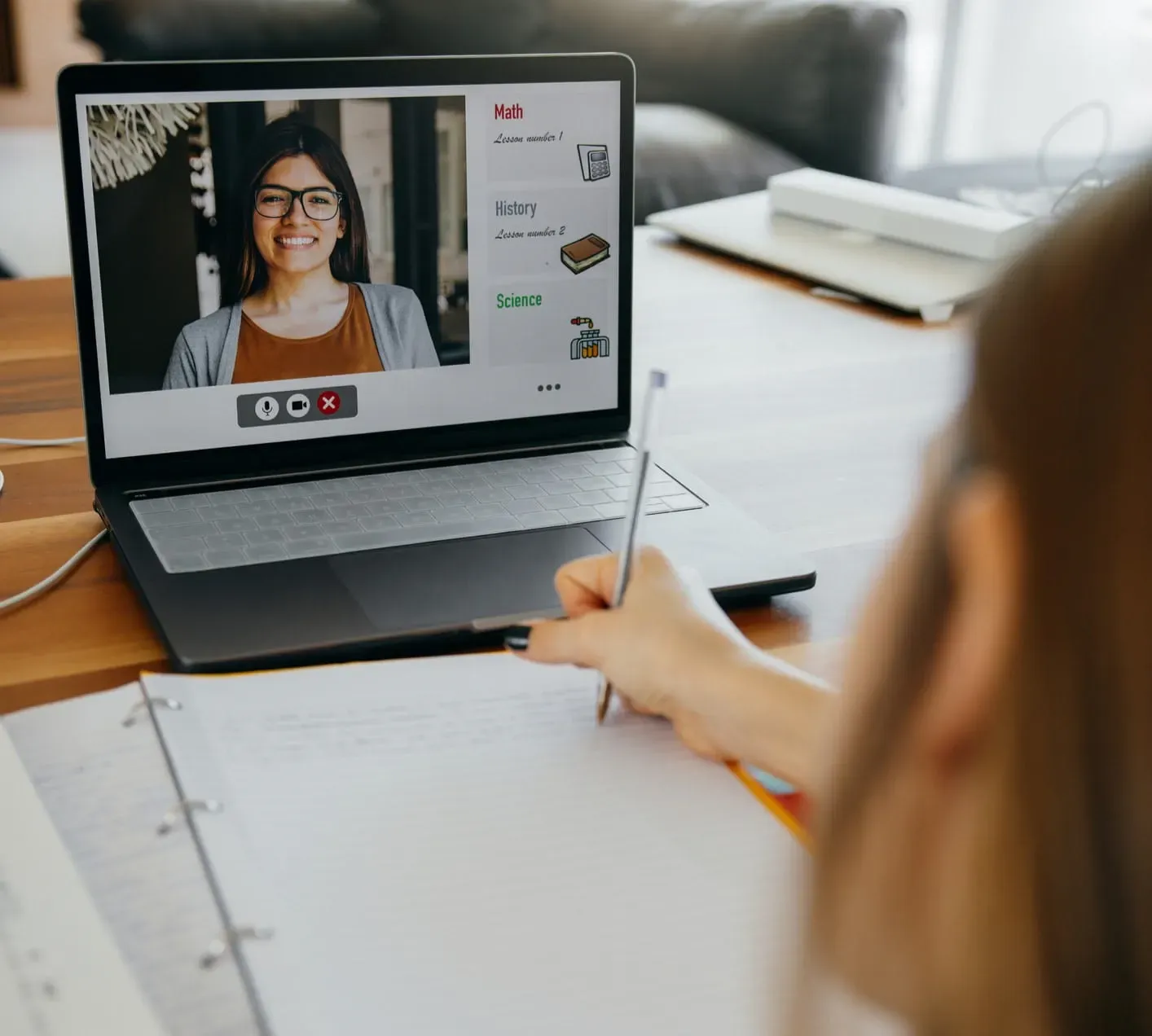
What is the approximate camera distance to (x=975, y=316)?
26cm

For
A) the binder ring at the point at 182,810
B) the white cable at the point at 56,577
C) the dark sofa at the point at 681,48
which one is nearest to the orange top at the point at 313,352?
the white cable at the point at 56,577

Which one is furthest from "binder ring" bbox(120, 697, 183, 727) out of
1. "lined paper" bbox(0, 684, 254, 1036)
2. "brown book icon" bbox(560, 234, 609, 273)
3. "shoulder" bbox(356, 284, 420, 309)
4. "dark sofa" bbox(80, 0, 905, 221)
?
"dark sofa" bbox(80, 0, 905, 221)

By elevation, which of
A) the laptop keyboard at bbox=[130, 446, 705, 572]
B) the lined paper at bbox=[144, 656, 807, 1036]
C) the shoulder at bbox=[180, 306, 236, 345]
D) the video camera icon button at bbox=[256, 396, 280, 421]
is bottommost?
the lined paper at bbox=[144, 656, 807, 1036]

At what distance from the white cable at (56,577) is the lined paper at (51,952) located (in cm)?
25

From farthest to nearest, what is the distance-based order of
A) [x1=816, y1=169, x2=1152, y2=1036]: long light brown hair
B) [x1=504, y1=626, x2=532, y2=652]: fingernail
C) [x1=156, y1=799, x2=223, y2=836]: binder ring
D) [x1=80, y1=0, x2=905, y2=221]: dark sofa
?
1. [x1=80, y1=0, x2=905, y2=221]: dark sofa
2. [x1=504, y1=626, x2=532, y2=652]: fingernail
3. [x1=156, y1=799, x2=223, y2=836]: binder ring
4. [x1=816, y1=169, x2=1152, y2=1036]: long light brown hair

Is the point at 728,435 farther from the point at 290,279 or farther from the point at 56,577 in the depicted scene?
the point at 56,577

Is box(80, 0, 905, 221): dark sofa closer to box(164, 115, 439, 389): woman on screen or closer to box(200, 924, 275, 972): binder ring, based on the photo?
box(164, 115, 439, 389): woman on screen

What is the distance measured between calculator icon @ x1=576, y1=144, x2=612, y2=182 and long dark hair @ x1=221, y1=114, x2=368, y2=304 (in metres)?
0.17

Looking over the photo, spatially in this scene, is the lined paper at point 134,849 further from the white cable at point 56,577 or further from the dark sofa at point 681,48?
the dark sofa at point 681,48

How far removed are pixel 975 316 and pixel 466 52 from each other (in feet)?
9.52

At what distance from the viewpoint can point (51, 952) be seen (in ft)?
1.55

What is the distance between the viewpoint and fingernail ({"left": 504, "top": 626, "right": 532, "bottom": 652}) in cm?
69

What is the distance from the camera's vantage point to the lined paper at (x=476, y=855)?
1.58ft

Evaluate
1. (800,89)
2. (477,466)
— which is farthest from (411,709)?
(800,89)
